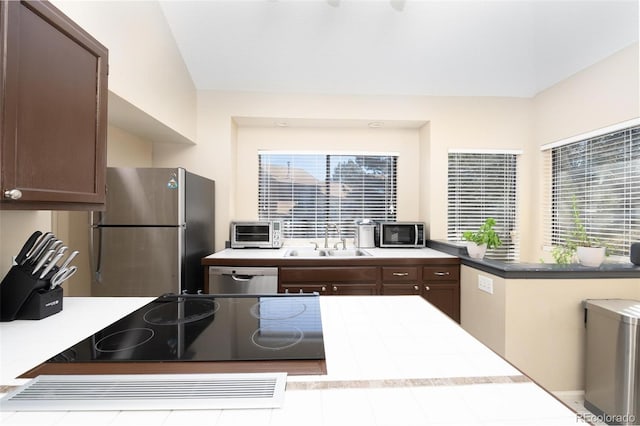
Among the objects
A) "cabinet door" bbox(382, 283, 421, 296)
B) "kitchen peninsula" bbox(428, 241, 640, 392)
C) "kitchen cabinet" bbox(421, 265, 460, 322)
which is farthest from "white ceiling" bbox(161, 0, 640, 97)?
"cabinet door" bbox(382, 283, 421, 296)

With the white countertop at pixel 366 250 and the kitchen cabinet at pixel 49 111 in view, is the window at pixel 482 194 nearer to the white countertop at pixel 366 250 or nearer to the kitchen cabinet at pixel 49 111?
the white countertop at pixel 366 250

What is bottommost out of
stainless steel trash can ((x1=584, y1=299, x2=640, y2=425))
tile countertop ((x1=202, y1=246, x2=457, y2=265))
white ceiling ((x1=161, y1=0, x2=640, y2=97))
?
stainless steel trash can ((x1=584, y1=299, x2=640, y2=425))

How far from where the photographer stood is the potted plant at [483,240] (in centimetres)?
246

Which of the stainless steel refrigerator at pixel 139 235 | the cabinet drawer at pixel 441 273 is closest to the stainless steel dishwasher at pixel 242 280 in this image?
the stainless steel refrigerator at pixel 139 235

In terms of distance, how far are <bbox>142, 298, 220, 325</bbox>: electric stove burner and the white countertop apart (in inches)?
53.6

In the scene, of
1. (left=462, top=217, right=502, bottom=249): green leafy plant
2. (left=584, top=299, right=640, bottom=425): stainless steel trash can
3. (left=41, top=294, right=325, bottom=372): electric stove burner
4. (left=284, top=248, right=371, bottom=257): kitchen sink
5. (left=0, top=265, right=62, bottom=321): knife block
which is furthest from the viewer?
(left=284, top=248, right=371, bottom=257): kitchen sink

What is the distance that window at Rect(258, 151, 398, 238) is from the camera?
3559mm

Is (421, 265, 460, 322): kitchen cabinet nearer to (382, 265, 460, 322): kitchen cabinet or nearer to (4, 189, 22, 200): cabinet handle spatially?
(382, 265, 460, 322): kitchen cabinet

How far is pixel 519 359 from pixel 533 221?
6.12 ft

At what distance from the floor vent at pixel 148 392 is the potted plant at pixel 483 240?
7.60 ft

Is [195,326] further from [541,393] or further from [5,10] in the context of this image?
[5,10]

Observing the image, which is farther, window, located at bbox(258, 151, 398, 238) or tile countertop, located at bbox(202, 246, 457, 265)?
window, located at bbox(258, 151, 398, 238)

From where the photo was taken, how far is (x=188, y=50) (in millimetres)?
2805

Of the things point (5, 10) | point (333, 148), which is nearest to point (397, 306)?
point (5, 10)
